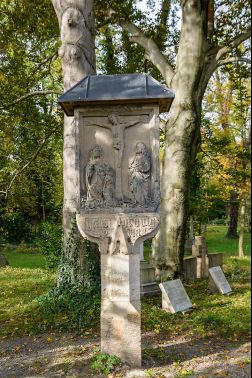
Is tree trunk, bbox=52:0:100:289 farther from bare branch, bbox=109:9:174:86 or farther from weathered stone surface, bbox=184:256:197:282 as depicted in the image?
weathered stone surface, bbox=184:256:197:282

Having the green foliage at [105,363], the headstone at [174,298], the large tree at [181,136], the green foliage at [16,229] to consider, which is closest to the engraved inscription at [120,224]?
the green foliage at [105,363]

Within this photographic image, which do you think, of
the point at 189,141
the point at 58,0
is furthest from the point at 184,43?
the point at 58,0

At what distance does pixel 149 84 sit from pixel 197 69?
584cm

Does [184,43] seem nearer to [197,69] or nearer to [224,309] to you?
[197,69]

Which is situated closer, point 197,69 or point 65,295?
point 65,295

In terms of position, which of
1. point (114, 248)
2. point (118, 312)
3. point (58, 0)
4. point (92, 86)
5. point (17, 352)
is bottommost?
point (17, 352)

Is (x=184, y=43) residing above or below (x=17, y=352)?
above

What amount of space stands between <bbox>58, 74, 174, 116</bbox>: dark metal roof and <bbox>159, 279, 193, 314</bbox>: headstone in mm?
4219

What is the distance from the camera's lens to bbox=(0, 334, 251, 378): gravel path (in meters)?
5.44

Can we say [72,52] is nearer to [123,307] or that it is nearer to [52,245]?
[52,245]

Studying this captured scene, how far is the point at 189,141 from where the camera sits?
1090 cm

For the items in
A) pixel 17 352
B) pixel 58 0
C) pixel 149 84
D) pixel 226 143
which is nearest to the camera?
pixel 149 84

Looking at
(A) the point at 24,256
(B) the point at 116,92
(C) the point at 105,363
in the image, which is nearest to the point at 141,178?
(B) the point at 116,92

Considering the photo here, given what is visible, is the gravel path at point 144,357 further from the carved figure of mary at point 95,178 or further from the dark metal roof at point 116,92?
the dark metal roof at point 116,92
